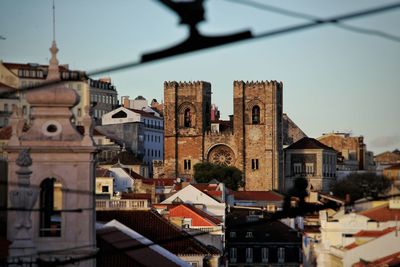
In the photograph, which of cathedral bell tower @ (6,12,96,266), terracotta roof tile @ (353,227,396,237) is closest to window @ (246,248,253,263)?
terracotta roof tile @ (353,227,396,237)

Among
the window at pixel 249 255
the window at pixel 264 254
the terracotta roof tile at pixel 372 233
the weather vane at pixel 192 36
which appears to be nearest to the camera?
the weather vane at pixel 192 36

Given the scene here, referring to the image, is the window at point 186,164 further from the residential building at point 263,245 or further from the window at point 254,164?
the residential building at point 263,245

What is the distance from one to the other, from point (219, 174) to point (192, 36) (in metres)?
126

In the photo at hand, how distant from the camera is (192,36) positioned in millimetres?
10242

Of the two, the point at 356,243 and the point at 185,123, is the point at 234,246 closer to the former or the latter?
the point at 356,243

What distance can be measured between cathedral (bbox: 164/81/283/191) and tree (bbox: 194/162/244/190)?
5305mm

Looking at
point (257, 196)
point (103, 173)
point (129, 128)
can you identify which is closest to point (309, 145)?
point (129, 128)

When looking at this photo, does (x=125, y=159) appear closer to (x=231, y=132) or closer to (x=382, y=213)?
(x=231, y=132)

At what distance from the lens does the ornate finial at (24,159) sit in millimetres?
23406

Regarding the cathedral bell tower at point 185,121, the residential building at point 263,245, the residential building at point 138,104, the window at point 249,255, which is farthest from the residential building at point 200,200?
the residential building at point 138,104

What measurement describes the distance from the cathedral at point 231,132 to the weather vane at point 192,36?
443 feet

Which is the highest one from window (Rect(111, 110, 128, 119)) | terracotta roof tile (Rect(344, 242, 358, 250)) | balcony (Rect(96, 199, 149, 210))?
window (Rect(111, 110, 128, 119))

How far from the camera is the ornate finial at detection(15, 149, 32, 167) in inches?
922

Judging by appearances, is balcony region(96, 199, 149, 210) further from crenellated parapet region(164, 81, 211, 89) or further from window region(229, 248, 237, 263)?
crenellated parapet region(164, 81, 211, 89)
